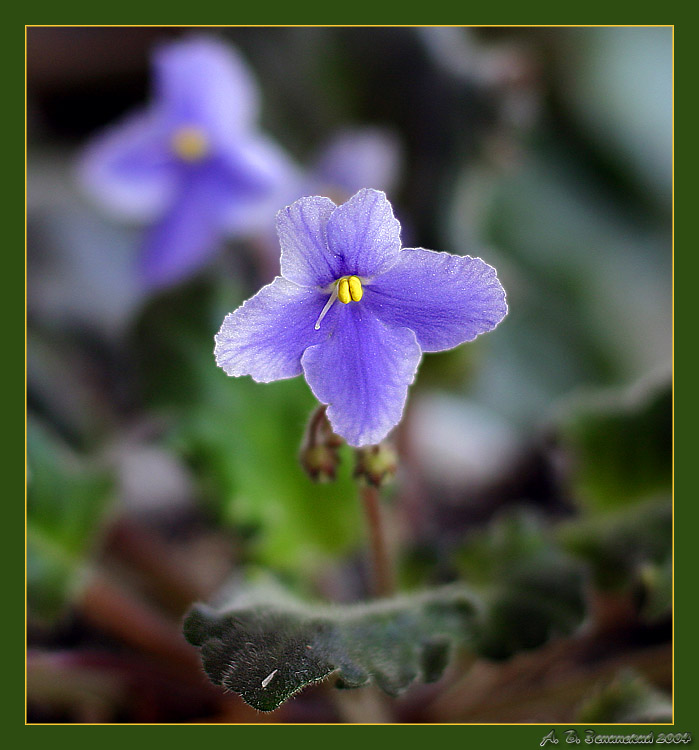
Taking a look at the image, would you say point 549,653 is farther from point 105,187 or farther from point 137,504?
point 105,187

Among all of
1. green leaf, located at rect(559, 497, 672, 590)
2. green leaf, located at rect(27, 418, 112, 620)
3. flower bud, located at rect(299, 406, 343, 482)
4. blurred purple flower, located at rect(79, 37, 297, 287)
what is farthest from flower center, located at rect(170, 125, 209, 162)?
green leaf, located at rect(559, 497, 672, 590)

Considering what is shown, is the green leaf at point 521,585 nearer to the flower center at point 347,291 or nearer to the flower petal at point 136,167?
the flower center at point 347,291

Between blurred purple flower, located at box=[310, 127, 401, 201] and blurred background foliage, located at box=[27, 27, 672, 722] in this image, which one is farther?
blurred purple flower, located at box=[310, 127, 401, 201]

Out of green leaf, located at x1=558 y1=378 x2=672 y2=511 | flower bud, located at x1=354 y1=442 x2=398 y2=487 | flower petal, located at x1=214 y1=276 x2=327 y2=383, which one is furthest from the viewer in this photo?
green leaf, located at x1=558 y1=378 x2=672 y2=511

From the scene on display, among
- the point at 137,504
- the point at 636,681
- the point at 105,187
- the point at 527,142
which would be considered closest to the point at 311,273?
the point at 636,681

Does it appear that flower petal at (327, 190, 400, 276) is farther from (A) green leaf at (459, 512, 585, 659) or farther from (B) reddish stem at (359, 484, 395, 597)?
(A) green leaf at (459, 512, 585, 659)
